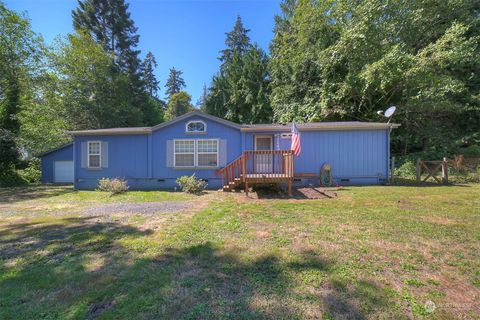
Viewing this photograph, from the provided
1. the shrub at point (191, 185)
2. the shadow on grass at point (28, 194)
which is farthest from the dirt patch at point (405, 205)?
the shadow on grass at point (28, 194)

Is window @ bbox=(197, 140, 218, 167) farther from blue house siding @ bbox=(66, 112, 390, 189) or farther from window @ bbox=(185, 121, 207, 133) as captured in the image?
window @ bbox=(185, 121, 207, 133)

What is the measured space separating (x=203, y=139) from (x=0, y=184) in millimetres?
13940

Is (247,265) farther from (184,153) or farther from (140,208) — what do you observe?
(184,153)

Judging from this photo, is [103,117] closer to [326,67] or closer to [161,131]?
[161,131]

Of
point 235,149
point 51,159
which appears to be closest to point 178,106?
point 51,159

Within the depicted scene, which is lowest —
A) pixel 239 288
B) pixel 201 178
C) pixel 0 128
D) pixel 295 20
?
pixel 239 288

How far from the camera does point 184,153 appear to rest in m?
11.7

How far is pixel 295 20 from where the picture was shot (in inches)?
819

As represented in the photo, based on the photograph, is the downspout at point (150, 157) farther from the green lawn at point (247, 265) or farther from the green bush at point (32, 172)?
the green bush at point (32, 172)

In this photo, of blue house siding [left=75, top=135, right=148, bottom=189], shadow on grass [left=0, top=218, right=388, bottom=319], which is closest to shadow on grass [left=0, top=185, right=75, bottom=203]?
blue house siding [left=75, top=135, right=148, bottom=189]

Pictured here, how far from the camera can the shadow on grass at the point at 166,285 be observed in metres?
2.57

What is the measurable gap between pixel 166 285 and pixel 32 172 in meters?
21.7

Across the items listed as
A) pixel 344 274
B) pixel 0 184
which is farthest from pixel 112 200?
pixel 0 184

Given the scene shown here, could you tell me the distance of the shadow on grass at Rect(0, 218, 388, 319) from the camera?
2.57 meters
